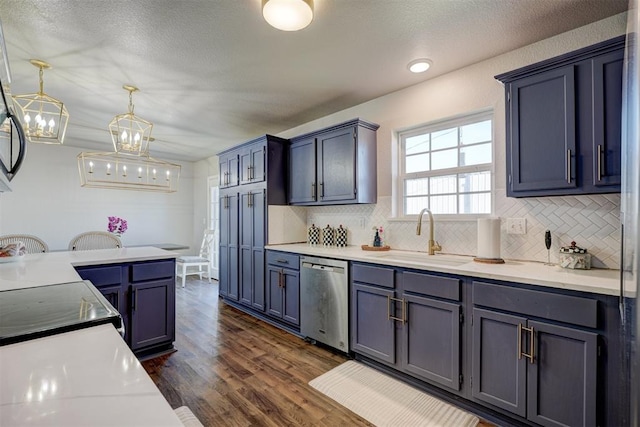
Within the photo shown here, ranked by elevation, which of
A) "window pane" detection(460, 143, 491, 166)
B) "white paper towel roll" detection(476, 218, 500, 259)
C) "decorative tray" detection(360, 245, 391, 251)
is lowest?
"decorative tray" detection(360, 245, 391, 251)

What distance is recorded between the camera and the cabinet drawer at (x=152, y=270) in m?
2.62

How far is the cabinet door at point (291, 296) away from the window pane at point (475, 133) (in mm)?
2137

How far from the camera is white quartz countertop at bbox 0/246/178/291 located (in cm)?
161

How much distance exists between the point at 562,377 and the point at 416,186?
193 centimetres

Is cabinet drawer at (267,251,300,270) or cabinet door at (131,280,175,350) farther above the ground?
cabinet drawer at (267,251,300,270)

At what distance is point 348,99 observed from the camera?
333cm

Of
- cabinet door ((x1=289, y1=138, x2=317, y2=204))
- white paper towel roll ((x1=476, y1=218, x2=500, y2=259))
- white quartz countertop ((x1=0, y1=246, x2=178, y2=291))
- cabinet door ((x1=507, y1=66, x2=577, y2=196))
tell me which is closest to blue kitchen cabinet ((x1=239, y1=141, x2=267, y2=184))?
cabinet door ((x1=289, y1=138, x2=317, y2=204))

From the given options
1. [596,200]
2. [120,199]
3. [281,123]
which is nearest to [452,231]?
[596,200]

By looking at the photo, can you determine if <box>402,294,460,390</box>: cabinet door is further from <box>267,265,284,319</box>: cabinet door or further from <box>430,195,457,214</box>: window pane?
<box>267,265,284,319</box>: cabinet door

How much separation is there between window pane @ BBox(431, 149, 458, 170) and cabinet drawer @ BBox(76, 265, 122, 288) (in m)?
3.06

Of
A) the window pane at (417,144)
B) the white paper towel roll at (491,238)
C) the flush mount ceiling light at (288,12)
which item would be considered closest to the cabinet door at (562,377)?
the white paper towel roll at (491,238)

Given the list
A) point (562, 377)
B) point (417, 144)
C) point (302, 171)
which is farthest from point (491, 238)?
point (302, 171)

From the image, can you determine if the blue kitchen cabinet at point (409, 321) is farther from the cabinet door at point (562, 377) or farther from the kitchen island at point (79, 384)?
the kitchen island at point (79, 384)

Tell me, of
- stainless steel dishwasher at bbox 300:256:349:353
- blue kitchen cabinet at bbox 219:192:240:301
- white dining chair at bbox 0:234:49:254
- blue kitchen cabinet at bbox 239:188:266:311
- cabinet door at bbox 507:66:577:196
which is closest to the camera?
cabinet door at bbox 507:66:577:196
